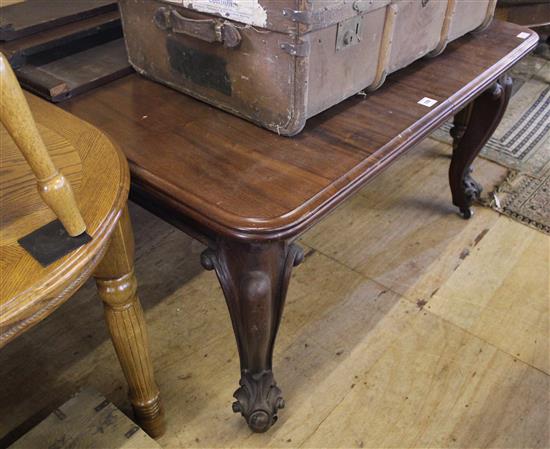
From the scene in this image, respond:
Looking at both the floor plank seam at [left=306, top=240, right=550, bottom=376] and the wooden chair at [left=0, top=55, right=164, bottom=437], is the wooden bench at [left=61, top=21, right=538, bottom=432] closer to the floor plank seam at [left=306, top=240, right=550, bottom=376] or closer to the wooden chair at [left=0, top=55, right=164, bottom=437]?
the wooden chair at [left=0, top=55, right=164, bottom=437]

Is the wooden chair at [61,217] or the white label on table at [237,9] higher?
the white label on table at [237,9]

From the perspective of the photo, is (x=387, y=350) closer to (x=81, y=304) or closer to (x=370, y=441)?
(x=370, y=441)

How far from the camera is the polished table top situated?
2.41 ft

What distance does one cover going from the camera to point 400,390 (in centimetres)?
114

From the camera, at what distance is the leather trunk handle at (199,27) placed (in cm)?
81

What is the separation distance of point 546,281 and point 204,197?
1082mm

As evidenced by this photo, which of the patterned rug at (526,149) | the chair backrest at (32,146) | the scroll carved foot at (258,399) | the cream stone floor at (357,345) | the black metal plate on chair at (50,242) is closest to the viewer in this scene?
the chair backrest at (32,146)

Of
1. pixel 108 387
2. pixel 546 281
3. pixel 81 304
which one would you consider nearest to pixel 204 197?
pixel 108 387

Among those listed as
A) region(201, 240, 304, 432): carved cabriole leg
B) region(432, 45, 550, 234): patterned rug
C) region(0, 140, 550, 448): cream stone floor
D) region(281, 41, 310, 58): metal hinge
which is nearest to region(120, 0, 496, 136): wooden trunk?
region(281, 41, 310, 58): metal hinge

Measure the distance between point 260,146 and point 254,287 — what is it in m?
0.22

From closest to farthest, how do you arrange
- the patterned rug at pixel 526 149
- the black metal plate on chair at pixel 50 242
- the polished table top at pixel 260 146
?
the black metal plate on chair at pixel 50 242 → the polished table top at pixel 260 146 → the patterned rug at pixel 526 149

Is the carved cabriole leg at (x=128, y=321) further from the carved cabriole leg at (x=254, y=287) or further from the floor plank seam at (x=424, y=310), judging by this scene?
the floor plank seam at (x=424, y=310)

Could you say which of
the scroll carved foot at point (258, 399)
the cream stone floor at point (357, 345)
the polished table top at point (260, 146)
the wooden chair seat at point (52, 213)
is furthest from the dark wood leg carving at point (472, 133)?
the wooden chair seat at point (52, 213)

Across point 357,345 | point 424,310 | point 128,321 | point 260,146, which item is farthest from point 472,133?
point 128,321
